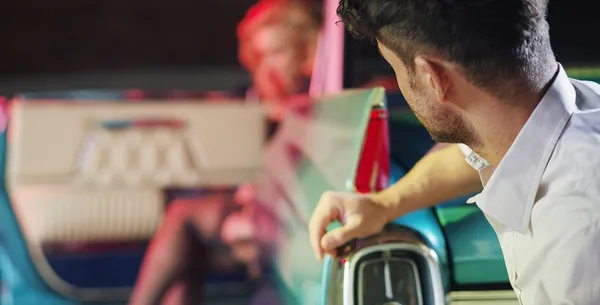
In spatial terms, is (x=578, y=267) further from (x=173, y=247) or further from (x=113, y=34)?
(x=113, y=34)

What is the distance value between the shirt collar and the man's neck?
0.01 metres

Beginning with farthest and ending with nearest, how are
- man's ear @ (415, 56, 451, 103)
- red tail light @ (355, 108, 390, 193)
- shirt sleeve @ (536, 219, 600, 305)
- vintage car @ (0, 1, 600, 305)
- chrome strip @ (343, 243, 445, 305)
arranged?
vintage car @ (0, 1, 600, 305) < red tail light @ (355, 108, 390, 193) < chrome strip @ (343, 243, 445, 305) < man's ear @ (415, 56, 451, 103) < shirt sleeve @ (536, 219, 600, 305)

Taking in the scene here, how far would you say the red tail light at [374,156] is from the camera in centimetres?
101

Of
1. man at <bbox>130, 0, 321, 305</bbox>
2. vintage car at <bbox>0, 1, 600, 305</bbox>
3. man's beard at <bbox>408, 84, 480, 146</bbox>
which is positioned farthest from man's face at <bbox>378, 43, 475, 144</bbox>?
man at <bbox>130, 0, 321, 305</bbox>

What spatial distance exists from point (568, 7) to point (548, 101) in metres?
1.12

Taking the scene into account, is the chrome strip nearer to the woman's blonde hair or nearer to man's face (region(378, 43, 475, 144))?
man's face (region(378, 43, 475, 144))

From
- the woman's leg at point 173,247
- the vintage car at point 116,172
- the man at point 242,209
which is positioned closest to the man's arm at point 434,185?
the vintage car at point 116,172

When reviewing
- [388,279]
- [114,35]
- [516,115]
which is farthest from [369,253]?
[114,35]

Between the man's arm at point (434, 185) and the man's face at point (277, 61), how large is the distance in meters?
1.09

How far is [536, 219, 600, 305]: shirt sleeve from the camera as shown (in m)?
0.68

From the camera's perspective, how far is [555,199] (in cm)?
74

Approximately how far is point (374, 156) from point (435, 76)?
263mm

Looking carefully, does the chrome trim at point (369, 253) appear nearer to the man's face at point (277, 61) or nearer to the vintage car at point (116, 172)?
the vintage car at point (116, 172)

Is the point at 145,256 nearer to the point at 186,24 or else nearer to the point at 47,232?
the point at 47,232
